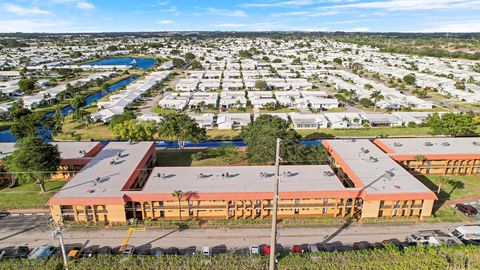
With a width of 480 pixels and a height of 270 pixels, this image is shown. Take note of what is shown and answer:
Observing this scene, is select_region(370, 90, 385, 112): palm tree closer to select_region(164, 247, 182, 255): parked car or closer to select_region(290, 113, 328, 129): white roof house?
select_region(290, 113, 328, 129): white roof house

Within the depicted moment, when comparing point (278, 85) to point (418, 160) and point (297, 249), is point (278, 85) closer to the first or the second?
point (418, 160)

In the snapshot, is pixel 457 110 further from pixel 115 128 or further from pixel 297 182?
pixel 115 128

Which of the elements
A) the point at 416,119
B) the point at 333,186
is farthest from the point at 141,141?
the point at 416,119

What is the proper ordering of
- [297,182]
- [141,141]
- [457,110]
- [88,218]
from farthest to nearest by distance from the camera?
[457,110] < [141,141] < [297,182] < [88,218]

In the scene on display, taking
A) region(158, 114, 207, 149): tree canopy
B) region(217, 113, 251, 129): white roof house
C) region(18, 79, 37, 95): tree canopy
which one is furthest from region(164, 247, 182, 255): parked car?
region(18, 79, 37, 95): tree canopy

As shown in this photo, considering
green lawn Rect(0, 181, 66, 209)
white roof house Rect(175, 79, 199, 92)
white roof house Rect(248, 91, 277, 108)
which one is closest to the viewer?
green lawn Rect(0, 181, 66, 209)
